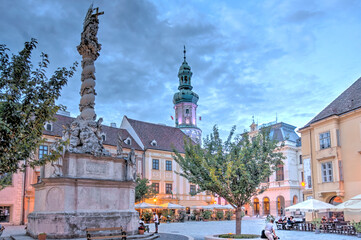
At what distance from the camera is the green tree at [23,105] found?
29.0 feet

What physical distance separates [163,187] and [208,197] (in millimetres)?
7681

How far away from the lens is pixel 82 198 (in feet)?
51.9

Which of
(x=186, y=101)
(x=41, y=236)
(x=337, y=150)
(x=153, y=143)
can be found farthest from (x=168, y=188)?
(x=186, y=101)

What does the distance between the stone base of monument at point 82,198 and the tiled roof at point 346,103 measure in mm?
18823

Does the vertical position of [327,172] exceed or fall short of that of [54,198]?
it exceeds it

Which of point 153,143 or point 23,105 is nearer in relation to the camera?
point 23,105

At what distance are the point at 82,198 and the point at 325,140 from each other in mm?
21060

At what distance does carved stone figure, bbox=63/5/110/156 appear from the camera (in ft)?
55.6

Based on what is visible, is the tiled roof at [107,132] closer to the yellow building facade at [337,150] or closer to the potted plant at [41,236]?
the yellow building facade at [337,150]

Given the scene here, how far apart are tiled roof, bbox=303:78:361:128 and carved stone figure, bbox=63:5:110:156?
62.5 feet

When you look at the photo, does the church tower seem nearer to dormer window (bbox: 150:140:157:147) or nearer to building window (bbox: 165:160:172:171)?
dormer window (bbox: 150:140:157:147)

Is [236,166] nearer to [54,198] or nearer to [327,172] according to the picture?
[54,198]

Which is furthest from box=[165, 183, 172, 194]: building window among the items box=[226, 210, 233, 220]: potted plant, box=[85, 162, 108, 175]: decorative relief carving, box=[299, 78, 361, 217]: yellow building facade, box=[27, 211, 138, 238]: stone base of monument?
box=[27, 211, 138, 238]: stone base of monument

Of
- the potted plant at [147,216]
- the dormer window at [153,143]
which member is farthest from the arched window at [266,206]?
the potted plant at [147,216]
